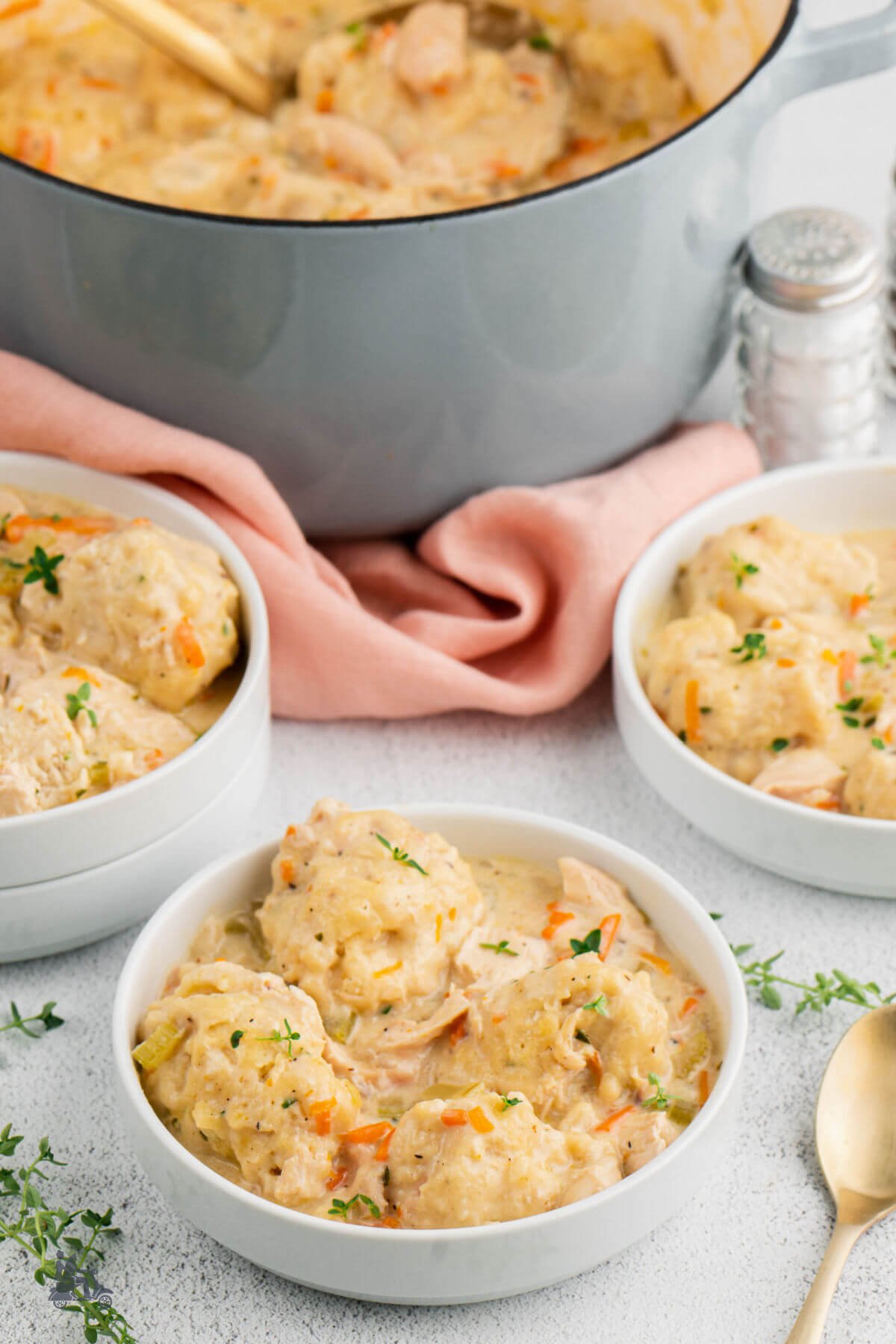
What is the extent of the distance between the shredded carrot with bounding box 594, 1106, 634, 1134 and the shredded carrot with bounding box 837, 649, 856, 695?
68 cm

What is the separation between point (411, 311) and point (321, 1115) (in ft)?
3.34

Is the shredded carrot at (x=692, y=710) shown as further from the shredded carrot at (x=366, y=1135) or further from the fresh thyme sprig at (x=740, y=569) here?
the shredded carrot at (x=366, y=1135)

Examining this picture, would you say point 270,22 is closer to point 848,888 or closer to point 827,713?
point 827,713

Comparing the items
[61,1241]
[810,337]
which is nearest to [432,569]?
[810,337]

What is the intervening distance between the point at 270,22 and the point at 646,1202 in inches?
80.9

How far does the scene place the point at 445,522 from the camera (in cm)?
229

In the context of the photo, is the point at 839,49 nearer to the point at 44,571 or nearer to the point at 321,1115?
the point at 44,571

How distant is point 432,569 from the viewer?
7.77ft

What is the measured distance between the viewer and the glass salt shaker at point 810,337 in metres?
2.34

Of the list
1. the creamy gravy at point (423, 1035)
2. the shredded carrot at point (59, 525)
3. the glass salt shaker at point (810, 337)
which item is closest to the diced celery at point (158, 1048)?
the creamy gravy at point (423, 1035)

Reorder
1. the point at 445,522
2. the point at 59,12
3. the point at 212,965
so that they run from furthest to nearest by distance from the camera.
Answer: the point at 59,12 < the point at 445,522 < the point at 212,965

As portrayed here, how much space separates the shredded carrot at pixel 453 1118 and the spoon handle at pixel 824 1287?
362 mm

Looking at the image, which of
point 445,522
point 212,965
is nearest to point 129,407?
point 445,522

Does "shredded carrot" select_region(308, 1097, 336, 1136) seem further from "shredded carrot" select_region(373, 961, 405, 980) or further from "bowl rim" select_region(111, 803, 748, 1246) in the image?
"shredded carrot" select_region(373, 961, 405, 980)
